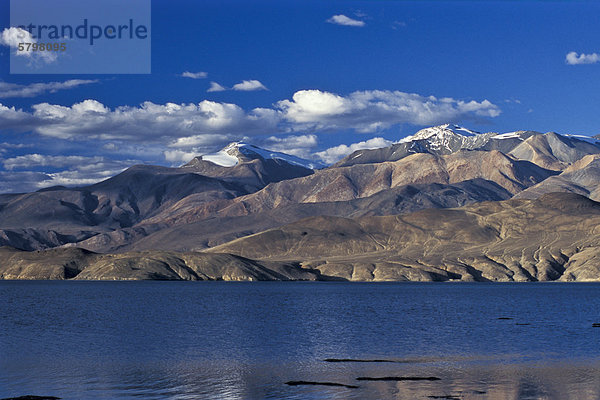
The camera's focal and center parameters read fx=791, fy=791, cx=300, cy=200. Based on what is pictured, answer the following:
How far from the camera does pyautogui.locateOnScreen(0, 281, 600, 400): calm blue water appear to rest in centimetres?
6388

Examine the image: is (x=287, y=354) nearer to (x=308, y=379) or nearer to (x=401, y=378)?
(x=308, y=379)

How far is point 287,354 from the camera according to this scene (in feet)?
291

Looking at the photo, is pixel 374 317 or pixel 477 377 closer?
pixel 477 377

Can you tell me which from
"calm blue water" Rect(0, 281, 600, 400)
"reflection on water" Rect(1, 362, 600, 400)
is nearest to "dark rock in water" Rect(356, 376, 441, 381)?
"reflection on water" Rect(1, 362, 600, 400)

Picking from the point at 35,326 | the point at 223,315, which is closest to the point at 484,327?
the point at 223,315

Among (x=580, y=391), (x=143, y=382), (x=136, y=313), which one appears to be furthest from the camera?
(x=136, y=313)

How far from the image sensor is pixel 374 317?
14662 cm

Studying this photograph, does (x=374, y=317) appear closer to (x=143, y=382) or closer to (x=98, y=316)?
(x=98, y=316)

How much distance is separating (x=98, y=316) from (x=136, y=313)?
404 inches

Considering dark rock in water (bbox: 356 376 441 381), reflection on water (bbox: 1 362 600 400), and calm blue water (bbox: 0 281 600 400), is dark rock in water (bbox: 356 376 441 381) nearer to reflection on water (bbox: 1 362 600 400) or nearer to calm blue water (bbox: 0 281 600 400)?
reflection on water (bbox: 1 362 600 400)

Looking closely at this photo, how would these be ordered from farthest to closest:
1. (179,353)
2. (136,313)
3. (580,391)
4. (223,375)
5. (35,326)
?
(136,313), (35,326), (179,353), (223,375), (580,391)

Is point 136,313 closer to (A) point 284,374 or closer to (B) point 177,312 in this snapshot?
(B) point 177,312

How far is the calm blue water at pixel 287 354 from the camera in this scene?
63875mm

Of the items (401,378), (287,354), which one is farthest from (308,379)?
(287,354)
